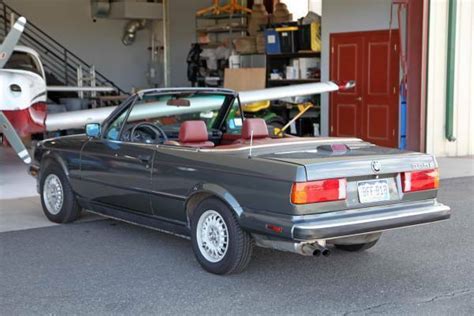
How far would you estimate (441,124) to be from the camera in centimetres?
1320

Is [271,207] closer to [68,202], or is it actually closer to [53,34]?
[68,202]

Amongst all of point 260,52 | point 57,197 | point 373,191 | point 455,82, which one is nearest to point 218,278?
point 373,191

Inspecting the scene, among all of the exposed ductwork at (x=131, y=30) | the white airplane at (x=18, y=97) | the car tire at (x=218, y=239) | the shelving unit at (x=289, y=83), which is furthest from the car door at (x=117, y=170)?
the exposed ductwork at (x=131, y=30)

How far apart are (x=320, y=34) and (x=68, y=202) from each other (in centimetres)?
975

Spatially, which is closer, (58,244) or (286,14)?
(58,244)

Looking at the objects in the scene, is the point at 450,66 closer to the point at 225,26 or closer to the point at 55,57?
the point at 225,26

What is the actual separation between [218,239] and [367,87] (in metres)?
9.75

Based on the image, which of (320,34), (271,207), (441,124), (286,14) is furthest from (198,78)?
Result: (271,207)

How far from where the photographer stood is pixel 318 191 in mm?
4730

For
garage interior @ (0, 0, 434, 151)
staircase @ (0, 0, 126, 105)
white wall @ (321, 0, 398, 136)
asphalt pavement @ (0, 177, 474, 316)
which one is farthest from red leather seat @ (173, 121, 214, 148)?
staircase @ (0, 0, 126, 105)

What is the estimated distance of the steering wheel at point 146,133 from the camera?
6.54 metres

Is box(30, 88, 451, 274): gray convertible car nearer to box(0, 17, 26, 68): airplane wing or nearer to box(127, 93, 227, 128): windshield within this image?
box(127, 93, 227, 128): windshield

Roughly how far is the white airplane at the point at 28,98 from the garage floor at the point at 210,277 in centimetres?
229

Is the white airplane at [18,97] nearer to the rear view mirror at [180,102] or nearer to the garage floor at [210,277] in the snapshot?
the rear view mirror at [180,102]
